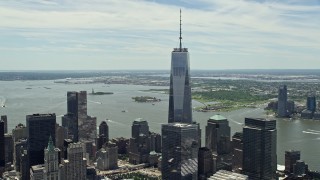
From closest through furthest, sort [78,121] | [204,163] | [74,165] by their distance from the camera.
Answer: [74,165] → [204,163] → [78,121]

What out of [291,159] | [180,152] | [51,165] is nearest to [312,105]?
[291,159]

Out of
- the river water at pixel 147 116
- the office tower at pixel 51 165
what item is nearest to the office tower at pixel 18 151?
the office tower at pixel 51 165

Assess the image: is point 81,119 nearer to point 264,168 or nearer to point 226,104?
point 264,168

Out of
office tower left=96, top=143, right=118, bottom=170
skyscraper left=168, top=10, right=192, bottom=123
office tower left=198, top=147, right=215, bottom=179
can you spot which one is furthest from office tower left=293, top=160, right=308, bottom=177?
office tower left=96, top=143, right=118, bottom=170

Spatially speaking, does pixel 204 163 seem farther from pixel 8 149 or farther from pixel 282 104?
pixel 282 104

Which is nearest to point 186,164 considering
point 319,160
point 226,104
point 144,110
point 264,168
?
point 264,168

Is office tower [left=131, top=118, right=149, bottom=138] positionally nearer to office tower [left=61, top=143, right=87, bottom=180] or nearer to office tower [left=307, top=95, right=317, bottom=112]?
office tower [left=61, top=143, right=87, bottom=180]

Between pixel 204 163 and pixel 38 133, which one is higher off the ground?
pixel 38 133

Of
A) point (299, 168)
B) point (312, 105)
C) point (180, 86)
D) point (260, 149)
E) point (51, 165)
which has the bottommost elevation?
point (299, 168)
